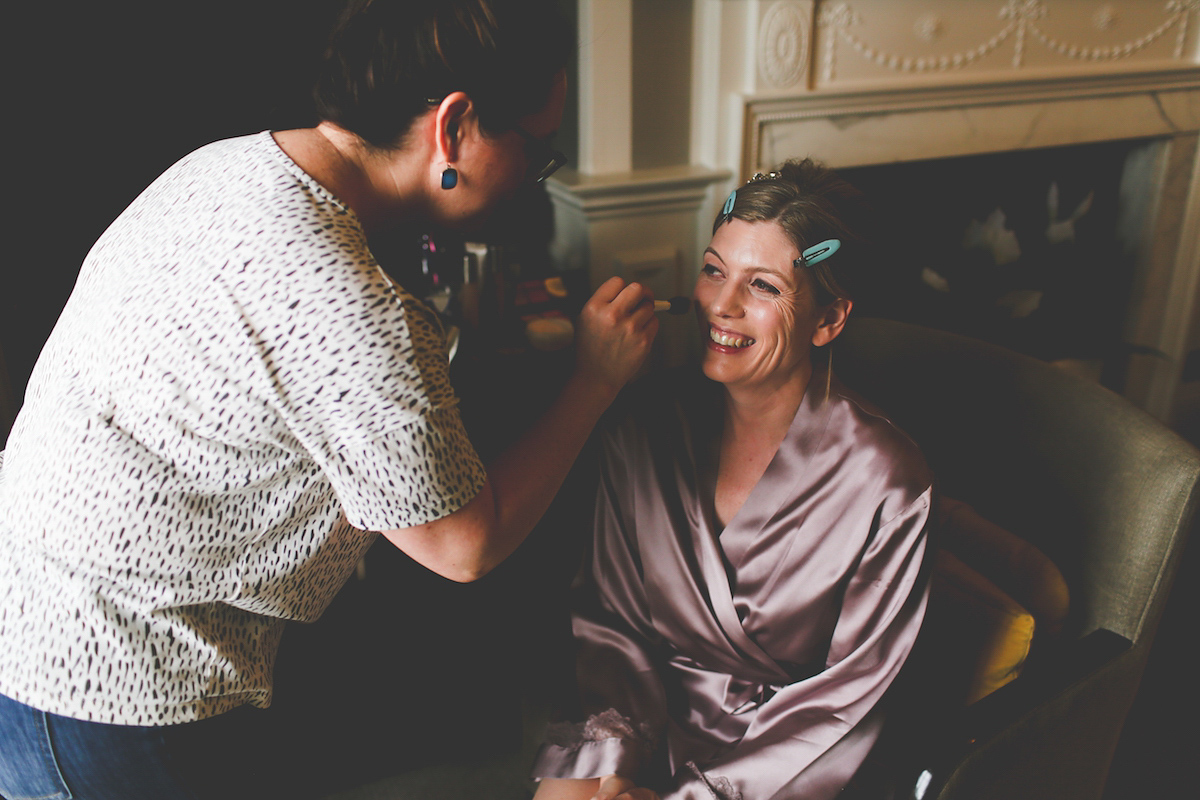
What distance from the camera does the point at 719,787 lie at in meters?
1.16

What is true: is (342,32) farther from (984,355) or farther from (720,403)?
(984,355)

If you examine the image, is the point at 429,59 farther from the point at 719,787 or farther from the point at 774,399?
the point at 719,787

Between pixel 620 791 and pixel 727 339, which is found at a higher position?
pixel 727 339

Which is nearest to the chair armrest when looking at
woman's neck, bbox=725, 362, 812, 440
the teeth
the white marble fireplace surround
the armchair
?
the armchair

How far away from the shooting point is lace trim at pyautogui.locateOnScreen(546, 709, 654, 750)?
3.95 ft

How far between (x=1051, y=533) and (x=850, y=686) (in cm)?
47

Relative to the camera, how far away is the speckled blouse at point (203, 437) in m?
0.69

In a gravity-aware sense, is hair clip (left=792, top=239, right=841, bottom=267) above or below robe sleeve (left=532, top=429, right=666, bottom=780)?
above

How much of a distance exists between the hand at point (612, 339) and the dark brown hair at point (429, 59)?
0.26m

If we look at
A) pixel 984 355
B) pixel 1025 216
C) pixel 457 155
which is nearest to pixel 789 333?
pixel 984 355

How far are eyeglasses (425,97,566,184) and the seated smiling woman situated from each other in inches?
16.9

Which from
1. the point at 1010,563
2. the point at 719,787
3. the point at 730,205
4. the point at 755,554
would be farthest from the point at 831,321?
the point at 719,787

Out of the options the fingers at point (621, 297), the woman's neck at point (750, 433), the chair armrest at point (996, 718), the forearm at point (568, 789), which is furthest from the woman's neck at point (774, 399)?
the forearm at point (568, 789)

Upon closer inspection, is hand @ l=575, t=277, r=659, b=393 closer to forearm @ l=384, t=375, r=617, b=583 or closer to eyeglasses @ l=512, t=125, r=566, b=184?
forearm @ l=384, t=375, r=617, b=583
